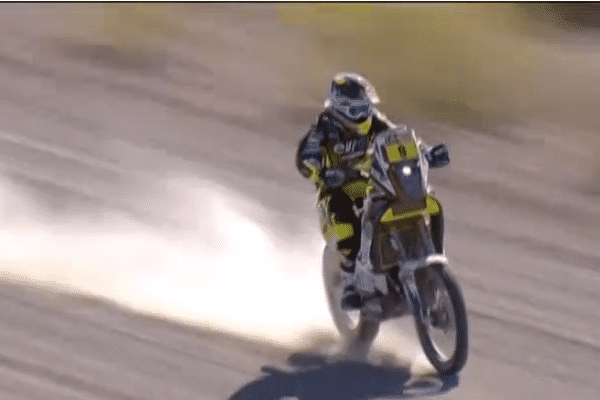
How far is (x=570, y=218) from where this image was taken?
12.8m

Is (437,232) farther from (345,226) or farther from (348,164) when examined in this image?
(348,164)

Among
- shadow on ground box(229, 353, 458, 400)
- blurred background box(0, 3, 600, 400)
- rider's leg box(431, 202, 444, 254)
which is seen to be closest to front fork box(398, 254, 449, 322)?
rider's leg box(431, 202, 444, 254)

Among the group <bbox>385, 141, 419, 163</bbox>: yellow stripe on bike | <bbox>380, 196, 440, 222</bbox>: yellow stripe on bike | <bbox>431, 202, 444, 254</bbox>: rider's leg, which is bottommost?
<bbox>431, 202, 444, 254</bbox>: rider's leg

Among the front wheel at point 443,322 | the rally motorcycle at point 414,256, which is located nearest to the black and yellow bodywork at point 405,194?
the rally motorcycle at point 414,256

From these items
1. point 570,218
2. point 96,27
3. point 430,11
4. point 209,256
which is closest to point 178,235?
point 209,256

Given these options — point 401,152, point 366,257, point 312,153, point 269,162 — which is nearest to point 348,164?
point 312,153

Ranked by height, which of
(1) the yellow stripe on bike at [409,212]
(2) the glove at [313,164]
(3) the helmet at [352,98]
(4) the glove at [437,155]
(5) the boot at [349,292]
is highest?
(3) the helmet at [352,98]

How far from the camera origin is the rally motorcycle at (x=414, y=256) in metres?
9.08

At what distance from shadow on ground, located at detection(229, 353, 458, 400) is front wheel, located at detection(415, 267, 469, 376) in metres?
0.22

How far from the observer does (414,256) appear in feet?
30.5

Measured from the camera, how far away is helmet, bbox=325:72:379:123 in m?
9.78

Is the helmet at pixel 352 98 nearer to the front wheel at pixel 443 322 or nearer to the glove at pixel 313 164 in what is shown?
the glove at pixel 313 164

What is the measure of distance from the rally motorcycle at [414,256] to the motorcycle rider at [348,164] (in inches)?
6.2

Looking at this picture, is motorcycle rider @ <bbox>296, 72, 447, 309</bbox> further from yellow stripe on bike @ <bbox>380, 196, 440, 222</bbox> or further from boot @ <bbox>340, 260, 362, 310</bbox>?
yellow stripe on bike @ <bbox>380, 196, 440, 222</bbox>
